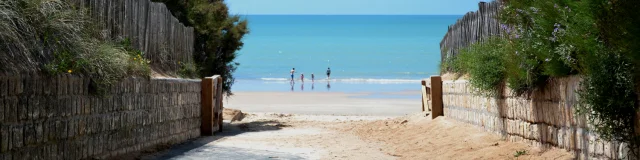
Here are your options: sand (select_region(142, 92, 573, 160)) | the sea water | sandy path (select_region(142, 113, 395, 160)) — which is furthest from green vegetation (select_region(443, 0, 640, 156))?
the sea water

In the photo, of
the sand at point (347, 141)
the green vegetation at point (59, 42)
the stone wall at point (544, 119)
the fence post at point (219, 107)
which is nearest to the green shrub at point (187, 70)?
the fence post at point (219, 107)

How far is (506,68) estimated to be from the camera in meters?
11.7

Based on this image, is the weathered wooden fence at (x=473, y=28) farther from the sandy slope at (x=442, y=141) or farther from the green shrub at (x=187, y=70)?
the green shrub at (x=187, y=70)

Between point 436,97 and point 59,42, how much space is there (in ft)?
27.9

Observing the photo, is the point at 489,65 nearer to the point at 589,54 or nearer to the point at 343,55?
the point at 589,54

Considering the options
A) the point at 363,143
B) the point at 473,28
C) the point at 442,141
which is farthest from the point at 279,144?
the point at 473,28

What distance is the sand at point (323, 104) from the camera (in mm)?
29453

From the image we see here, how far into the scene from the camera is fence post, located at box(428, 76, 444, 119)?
17.5 meters

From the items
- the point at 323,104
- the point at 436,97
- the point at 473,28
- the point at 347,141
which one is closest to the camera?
the point at 473,28

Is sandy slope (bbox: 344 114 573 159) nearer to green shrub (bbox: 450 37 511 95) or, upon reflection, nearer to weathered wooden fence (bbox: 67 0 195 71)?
green shrub (bbox: 450 37 511 95)

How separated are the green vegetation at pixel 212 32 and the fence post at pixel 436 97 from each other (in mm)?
5304

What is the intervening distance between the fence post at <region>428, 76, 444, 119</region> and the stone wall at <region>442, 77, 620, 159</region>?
2.61 meters

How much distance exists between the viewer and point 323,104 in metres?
33.8

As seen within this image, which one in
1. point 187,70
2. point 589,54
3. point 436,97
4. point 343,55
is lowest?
point 436,97
